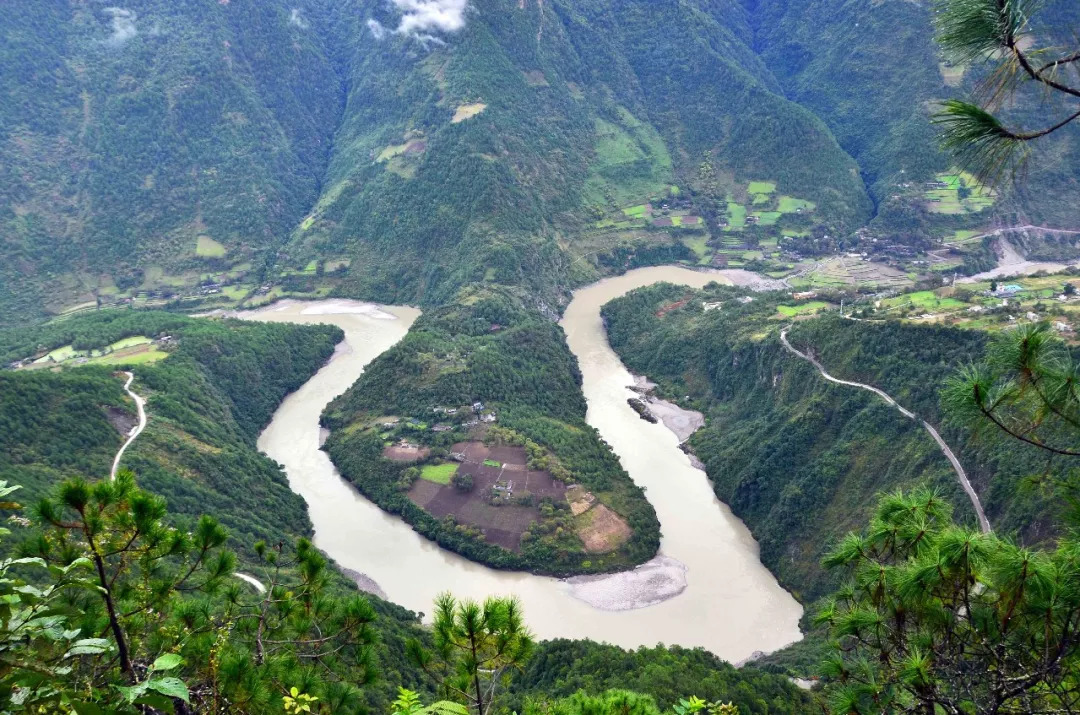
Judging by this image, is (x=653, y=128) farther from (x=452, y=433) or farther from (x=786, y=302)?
(x=452, y=433)

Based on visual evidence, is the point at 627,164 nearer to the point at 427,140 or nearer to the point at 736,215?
the point at 736,215

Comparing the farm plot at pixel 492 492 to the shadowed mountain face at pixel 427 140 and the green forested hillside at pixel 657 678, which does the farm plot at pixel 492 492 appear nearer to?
the green forested hillside at pixel 657 678

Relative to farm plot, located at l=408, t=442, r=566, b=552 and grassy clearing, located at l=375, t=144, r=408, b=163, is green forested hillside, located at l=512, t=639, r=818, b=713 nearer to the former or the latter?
farm plot, located at l=408, t=442, r=566, b=552

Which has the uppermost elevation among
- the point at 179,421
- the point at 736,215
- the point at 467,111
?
the point at 467,111

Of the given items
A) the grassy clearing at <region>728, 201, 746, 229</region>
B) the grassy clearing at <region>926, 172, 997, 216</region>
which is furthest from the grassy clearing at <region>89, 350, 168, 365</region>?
the grassy clearing at <region>926, 172, 997, 216</region>

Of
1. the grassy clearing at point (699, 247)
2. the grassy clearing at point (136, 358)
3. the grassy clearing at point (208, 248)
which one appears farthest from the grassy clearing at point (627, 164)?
the grassy clearing at point (136, 358)

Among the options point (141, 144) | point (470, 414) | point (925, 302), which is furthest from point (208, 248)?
point (925, 302)

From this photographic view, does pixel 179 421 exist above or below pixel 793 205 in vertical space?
below
